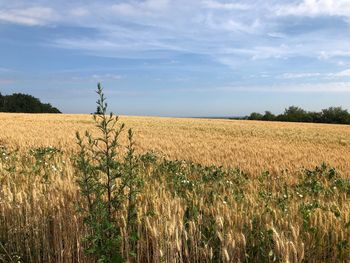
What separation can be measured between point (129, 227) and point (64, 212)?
0.96 m

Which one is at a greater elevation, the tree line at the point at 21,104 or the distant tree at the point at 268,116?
the tree line at the point at 21,104

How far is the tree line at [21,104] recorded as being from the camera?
354ft

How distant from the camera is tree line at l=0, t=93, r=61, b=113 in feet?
354

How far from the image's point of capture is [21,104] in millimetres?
109438

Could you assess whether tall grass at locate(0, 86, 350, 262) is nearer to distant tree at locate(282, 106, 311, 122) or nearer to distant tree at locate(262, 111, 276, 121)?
distant tree at locate(282, 106, 311, 122)

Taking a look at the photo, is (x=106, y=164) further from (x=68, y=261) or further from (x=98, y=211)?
(x=68, y=261)

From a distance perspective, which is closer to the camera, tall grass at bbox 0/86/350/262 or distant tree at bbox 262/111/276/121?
tall grass at bbox 0/86/350/262

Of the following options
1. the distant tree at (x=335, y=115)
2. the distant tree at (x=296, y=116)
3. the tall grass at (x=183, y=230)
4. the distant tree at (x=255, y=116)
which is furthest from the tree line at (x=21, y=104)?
the tall grass at (x=183, y=230)

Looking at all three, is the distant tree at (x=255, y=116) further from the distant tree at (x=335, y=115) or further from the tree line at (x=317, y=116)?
the distant tree at (x=335, y=115)

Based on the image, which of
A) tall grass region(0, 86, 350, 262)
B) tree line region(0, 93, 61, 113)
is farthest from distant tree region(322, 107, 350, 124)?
tall grass region(0, 86, 350, 262)

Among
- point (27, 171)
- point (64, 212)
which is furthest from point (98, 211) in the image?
point (27, 171)

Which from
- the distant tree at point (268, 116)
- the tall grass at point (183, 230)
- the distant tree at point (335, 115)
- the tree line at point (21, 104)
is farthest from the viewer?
the tree line at point (21, 104)

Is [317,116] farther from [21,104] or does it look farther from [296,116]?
[21,104]

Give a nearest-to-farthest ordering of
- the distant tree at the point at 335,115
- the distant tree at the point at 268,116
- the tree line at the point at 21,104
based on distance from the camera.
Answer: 1. the distant tree at the point at 335,115
2. the distant tree at the point at 268,116
3. the tree line at the point at 21,104
